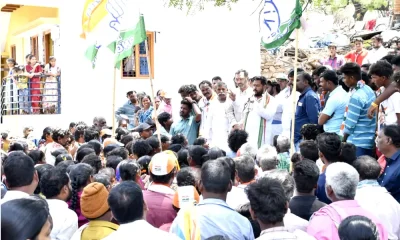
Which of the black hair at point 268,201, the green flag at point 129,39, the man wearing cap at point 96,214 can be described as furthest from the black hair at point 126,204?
the green flag at point 129,39

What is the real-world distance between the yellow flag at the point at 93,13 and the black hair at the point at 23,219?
22.3 ft

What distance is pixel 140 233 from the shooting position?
12.3 feet

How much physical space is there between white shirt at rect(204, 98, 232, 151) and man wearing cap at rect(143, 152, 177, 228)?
15.5 feet

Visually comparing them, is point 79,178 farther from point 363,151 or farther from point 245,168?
point 363,151

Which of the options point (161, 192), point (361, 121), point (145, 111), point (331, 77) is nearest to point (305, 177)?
point (161, 192)

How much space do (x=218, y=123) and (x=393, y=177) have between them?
4.81 metres

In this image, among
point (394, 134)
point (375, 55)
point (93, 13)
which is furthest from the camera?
point (375, 55)

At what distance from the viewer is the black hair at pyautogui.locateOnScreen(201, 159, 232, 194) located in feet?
15.0

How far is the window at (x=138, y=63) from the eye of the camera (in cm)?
1781

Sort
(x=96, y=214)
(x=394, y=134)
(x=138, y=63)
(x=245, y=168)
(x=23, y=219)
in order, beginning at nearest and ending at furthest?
1. (x=23, y=219)
2. (x=96, y=214)
3. (x=245, y=168)
4. (x=394, y=134)
5. (x=138, y=63)

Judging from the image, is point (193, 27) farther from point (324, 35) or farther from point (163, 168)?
point (163, 168)

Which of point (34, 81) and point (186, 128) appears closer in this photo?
point (186, 128)

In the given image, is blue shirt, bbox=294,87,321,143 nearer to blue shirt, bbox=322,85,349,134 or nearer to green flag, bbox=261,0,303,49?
blue shirt, bbox=322,85,349,134

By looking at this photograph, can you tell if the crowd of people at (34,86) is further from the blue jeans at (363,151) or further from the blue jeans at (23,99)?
the blue jeans at (363,151)
